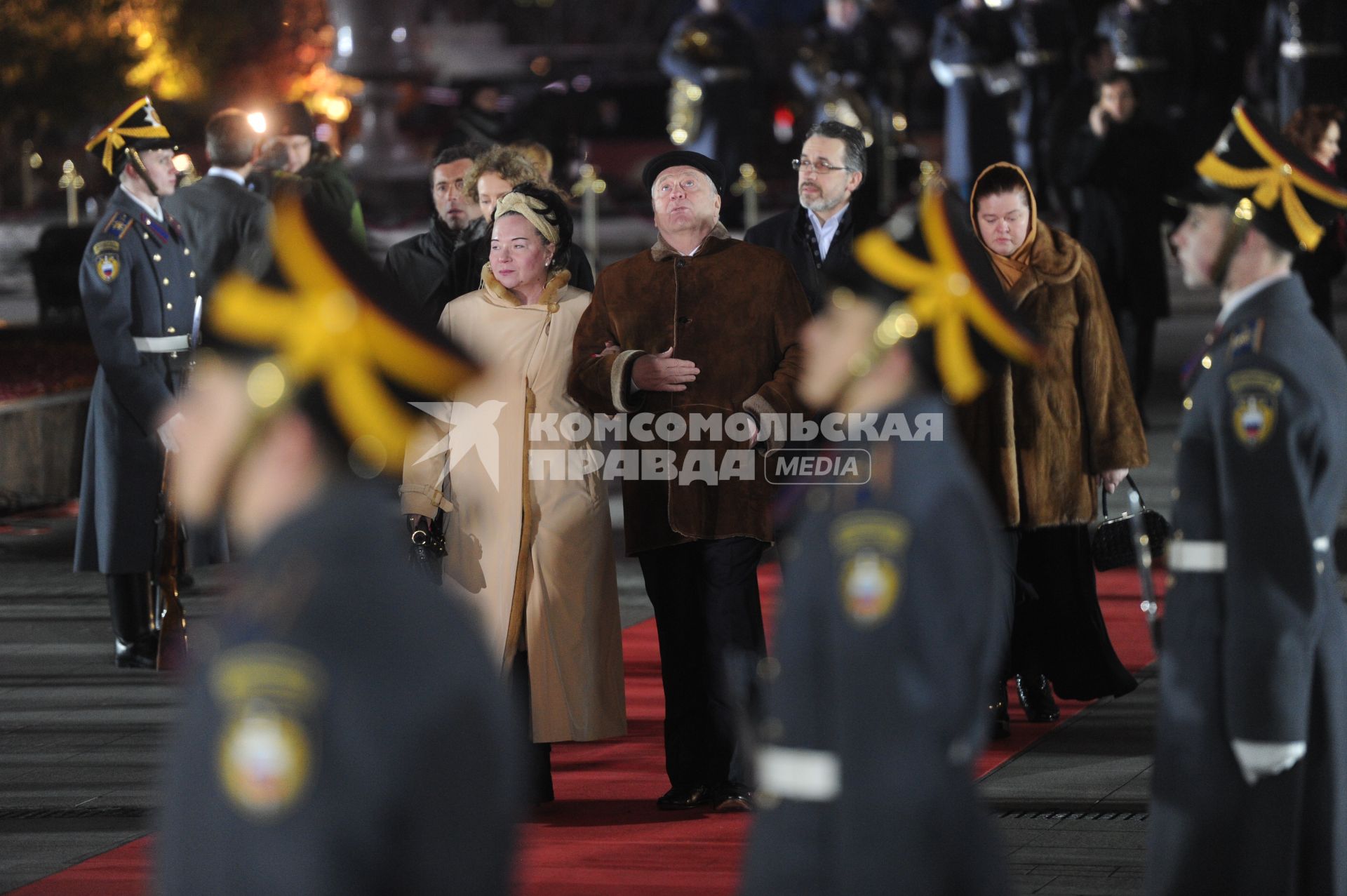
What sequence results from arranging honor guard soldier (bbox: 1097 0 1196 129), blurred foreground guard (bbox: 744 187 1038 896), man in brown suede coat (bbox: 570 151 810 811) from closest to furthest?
blurred foreground guard (bbox: 744 187 1038 896) < man in brown suede coat (bbox: 570 151 810 811) < honor guard soldier (bbox: 1097 0 1196 129)

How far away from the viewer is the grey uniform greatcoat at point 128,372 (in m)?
8.00

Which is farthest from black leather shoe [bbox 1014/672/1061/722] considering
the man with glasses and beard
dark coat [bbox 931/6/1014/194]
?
dark coat [bbox 931/6/1014/194]

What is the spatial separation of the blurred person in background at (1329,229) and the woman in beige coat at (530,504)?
484 centimetres

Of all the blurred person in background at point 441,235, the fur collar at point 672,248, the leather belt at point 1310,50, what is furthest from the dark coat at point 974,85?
the fur collar at point 672,248

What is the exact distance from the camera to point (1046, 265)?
6.70m

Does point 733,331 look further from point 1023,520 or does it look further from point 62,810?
point 62,810

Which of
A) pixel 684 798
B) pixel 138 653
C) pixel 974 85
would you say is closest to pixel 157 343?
pixel 138 653

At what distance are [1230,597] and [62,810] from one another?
3.67 m

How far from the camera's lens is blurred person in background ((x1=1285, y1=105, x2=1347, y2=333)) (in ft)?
32.8

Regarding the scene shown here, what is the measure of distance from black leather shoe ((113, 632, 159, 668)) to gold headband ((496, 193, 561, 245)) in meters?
2.73

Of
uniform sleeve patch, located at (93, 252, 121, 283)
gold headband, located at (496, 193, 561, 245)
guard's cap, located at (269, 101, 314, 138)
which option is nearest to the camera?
gold headband, located at (496, 193, 561, 245)

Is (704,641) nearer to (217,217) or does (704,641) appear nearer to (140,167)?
(140,167)

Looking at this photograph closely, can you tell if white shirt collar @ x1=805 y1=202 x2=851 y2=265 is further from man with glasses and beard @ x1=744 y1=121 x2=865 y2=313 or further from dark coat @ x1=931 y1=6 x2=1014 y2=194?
dark coat @ x1=931 y1=6 x2=1014 y2=194

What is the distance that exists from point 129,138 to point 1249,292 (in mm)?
5187
